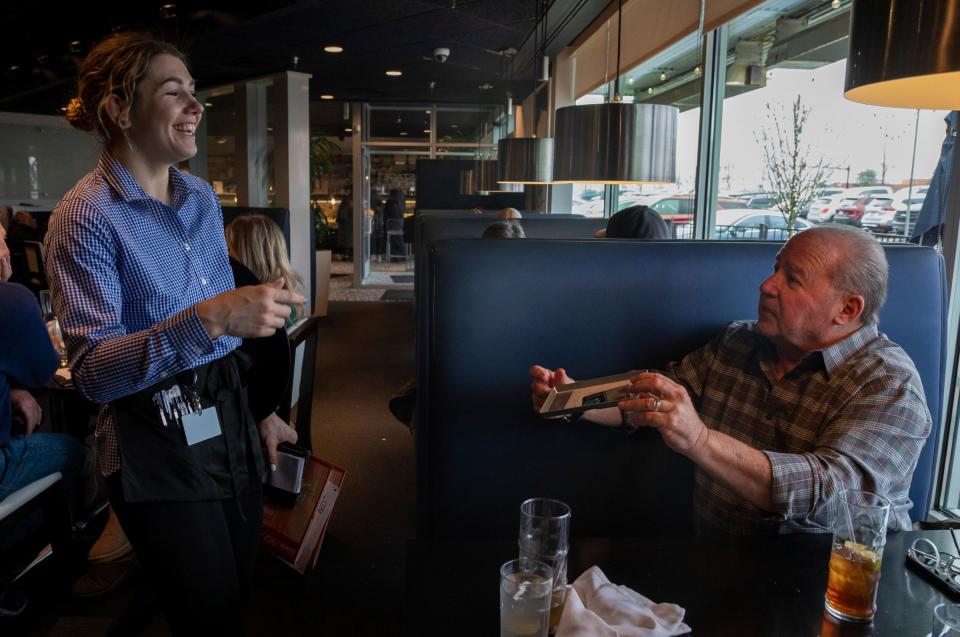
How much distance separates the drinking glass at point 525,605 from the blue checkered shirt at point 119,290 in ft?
2.37

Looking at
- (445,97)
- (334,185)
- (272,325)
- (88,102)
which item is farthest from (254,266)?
(334,185)

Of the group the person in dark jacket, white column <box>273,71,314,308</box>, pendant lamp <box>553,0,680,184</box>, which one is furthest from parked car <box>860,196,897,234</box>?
the person in dark jacket

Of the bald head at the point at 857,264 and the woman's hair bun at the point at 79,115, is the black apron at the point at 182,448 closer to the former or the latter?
the woman's hair bun at the point at 79,115

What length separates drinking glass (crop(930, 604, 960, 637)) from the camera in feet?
3.01

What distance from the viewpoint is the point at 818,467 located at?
1328mm

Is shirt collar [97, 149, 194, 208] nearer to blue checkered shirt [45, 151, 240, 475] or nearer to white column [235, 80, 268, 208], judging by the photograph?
blue checkered shirt [45, 151, 240, 475]

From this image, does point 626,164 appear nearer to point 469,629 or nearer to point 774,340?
point 774,340

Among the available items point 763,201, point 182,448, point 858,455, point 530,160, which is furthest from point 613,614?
point 530,160

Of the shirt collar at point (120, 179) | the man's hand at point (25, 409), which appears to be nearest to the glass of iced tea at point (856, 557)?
the shirt collar at point (120, 179)

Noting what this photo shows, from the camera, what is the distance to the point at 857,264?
59.6 inches

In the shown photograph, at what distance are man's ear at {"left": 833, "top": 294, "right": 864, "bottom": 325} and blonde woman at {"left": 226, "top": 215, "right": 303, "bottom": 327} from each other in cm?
260

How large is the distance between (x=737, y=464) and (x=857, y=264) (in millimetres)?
534

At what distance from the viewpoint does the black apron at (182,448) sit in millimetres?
1371

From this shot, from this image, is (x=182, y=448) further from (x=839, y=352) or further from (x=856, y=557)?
(x=839, y=352)
